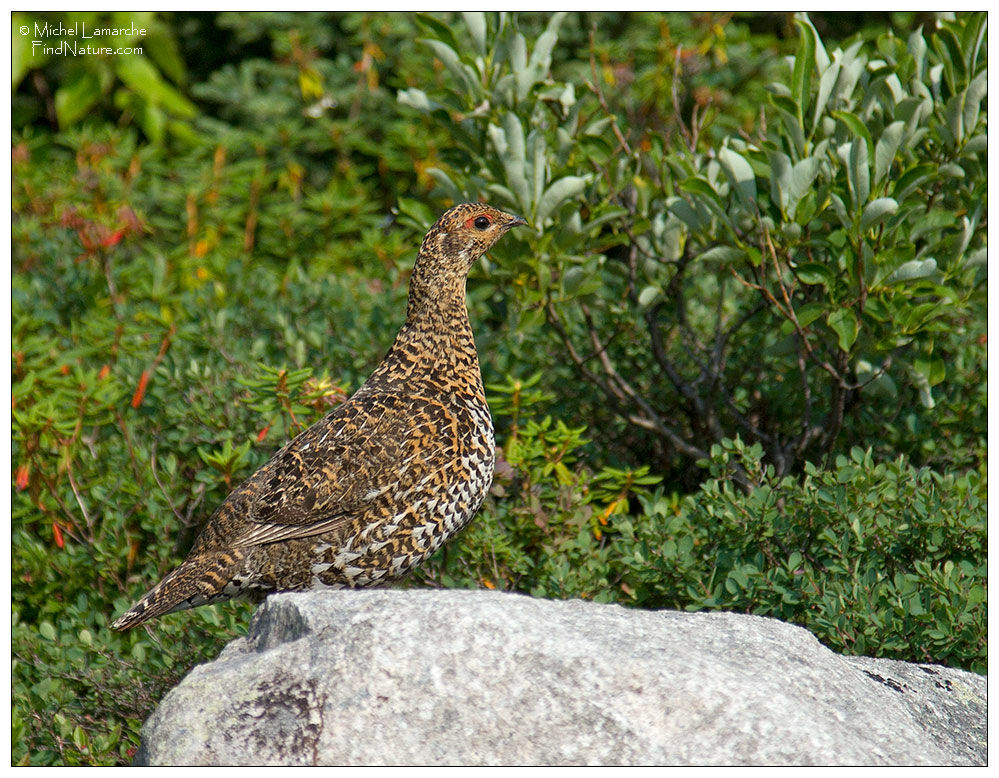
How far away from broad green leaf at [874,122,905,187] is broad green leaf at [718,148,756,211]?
1.55ft

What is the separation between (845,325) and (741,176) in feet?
2.37

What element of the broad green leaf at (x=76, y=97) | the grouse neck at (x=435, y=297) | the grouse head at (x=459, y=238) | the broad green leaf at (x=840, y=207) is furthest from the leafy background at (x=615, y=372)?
the broad green leaf at (x=76, y=97)

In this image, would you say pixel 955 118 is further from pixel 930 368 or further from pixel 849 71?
pixel 930 368

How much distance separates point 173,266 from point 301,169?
146cm

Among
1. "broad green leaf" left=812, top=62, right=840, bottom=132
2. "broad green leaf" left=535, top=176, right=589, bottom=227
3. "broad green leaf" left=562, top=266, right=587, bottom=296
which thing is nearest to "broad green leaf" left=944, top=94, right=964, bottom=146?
"broad green leaf" left=812, top=62, right=840, bottom=132

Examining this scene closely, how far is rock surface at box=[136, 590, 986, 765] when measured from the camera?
9.43 feet

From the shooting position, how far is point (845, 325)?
438 cm

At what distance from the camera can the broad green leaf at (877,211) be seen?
13.7ft

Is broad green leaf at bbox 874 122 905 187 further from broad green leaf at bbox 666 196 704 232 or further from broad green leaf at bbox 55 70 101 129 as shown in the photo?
broad green leaf at bbox 55 70 101 129

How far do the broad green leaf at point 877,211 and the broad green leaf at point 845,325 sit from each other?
34 centimetres

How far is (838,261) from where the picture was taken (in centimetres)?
456

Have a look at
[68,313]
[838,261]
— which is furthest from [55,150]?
[838,261]

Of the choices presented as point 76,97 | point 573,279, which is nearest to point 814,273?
point 573,279

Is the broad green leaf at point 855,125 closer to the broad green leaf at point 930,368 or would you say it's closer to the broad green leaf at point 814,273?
the broad green leaf at point 814,273
